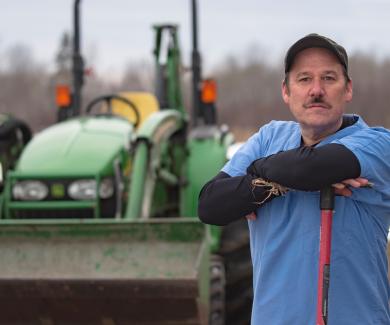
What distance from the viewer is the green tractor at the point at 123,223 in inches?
174

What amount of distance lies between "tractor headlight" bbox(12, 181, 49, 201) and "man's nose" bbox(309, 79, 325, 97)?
3.14m

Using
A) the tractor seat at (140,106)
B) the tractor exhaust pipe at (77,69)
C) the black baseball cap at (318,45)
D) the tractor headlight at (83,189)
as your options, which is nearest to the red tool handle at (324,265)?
the black baseball cap at (318,45)

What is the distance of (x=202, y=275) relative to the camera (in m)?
4.41

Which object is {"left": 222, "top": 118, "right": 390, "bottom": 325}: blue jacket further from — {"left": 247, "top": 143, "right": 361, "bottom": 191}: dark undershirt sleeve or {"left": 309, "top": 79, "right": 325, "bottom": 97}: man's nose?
{"left": 309, "top": 79, "right": 325, "bottom": 97}: man's nose

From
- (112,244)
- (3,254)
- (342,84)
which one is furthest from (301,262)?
(3,254)

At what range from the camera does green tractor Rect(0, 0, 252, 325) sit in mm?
4430

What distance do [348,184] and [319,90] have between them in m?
0.32

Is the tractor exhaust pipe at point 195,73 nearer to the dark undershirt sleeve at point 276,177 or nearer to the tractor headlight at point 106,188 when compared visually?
the tractor headlight at point 106,188

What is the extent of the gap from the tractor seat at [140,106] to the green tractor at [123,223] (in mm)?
12

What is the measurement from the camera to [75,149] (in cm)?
562

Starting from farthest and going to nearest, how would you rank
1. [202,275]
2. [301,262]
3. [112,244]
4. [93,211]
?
[93,211] < [112,244] < [202,275] < [301,262]

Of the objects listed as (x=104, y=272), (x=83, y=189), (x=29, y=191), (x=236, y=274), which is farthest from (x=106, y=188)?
(x=236, y=274)

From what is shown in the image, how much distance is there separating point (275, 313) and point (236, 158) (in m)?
0.57

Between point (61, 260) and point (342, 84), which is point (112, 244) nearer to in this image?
point (61, 260)
